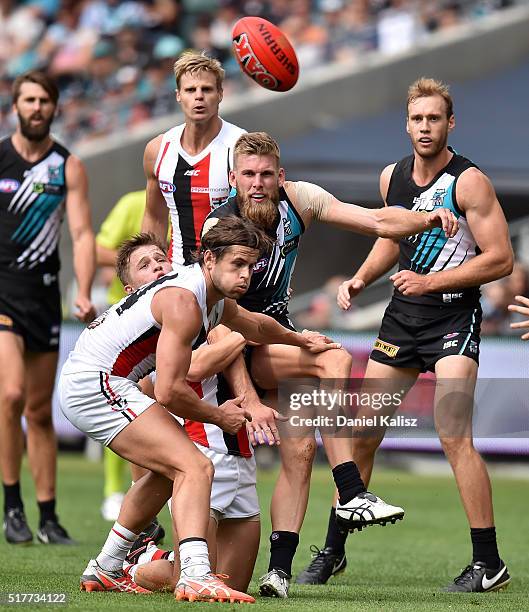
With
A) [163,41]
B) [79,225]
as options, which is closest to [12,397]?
[79,225]

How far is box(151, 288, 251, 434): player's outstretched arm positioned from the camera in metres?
5.60

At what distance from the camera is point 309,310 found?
1565 centimetres

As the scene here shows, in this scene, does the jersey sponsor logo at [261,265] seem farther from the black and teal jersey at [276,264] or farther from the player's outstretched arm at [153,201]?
the player's outstretched arm at [153,201]

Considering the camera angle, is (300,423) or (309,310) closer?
(300,423)

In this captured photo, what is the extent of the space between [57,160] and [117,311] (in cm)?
297

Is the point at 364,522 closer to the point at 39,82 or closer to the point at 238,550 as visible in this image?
the point at 238,550

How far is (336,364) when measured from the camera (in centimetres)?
649

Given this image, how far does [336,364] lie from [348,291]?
73cm

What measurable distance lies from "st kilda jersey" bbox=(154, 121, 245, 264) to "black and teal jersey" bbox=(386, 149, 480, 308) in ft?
3.25

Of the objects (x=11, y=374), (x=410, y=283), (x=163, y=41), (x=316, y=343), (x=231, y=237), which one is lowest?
(x=11, y=374)

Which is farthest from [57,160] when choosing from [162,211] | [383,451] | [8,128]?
[8,128]

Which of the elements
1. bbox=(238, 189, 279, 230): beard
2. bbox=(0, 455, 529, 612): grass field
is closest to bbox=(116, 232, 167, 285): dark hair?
bbox=(238, 189, 279, 230): beard

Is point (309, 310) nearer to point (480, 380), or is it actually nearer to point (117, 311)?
point (480, 380)

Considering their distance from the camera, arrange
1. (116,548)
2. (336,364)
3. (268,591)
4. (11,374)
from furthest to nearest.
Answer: (11,374) → (336,364) → (268,591) → (116,548)
